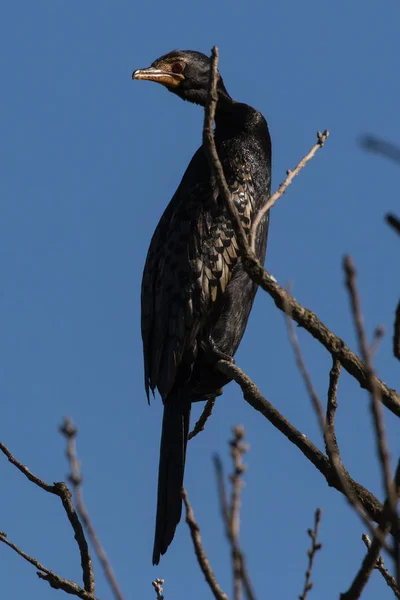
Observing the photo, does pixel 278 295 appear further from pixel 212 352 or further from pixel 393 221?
pixel 212 352

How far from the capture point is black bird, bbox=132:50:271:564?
5.39 metres

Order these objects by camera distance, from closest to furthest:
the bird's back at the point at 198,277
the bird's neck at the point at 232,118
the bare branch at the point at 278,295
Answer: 1. the bare branch at the point at 278,295
2. the bird's back at the point at 198,277
3. the bird's neck at the point at 232,118

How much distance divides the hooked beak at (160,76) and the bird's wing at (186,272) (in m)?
0.82

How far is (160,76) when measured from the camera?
253 inches

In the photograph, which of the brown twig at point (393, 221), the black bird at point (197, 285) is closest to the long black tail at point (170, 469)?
the black bird at point (197, 285)

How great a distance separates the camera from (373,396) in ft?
6.20

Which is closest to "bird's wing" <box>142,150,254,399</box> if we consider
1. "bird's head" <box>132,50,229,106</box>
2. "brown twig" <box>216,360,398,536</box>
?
"bird's head" <box>132,50,229,106</box>

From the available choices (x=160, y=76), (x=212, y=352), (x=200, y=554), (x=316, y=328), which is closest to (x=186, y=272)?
(x=212, y=352)

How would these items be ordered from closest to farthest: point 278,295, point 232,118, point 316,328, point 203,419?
point 278,295, point 316,328, point 203,419, point 232,118

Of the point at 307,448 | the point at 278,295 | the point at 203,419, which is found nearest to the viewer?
the point at 278,295

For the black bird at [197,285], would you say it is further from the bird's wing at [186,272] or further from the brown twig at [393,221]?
the brown twig at [393,221]

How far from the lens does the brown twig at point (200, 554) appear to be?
1.93 m

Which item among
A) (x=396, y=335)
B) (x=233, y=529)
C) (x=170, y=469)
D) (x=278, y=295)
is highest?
(x=170, y=469)

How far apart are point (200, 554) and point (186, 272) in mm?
3750
